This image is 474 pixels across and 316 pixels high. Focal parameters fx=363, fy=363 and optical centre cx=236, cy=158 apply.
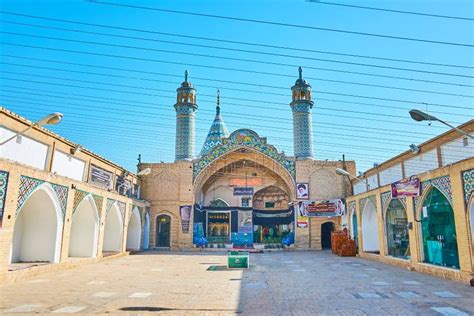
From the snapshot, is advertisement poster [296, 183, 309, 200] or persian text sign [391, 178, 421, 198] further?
advertisement poster [296, 183, 309, 200]

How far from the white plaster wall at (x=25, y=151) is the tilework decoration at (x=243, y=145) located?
1199 cm

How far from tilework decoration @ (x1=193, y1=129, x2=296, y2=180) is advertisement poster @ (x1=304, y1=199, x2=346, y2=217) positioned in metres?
2.94

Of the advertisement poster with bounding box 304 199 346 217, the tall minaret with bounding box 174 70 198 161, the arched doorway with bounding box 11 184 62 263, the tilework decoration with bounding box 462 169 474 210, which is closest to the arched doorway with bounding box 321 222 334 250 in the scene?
the advertisement poster with bounding box 304 199 346 217

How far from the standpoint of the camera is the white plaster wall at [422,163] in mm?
12027

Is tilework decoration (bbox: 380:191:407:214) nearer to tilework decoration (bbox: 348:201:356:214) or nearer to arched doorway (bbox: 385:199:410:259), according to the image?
arched doorway (bbox: 385:199:410:259)

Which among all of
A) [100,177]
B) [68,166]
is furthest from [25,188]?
[100,177]

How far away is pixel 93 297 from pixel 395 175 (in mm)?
12411

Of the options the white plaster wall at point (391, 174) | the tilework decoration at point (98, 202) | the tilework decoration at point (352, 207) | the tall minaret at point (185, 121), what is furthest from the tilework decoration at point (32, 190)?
the tilework decoration at point (352, 207)

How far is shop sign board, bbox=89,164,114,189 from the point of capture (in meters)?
14.9

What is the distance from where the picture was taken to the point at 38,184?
406 inches

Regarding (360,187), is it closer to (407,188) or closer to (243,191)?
(407,188)

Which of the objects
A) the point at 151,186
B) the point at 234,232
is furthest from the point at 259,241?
the point at 151,186

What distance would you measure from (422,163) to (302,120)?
38.6ft

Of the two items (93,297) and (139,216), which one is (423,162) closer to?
(93,297)
